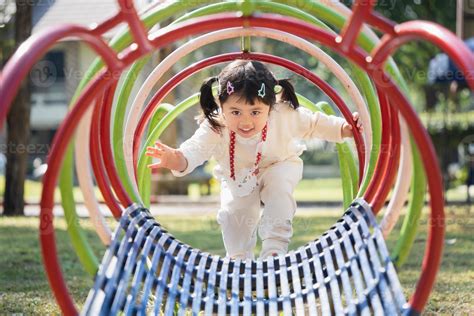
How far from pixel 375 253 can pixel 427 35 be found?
0.98 meters

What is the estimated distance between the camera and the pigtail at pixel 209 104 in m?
4.48

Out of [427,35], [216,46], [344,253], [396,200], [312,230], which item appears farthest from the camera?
[216,46]

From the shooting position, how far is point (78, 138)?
10.3 feet

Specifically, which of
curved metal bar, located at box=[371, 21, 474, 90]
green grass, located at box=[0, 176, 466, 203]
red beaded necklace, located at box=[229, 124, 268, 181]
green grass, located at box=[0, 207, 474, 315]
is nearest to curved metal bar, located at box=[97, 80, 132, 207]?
red beaded necklace, located at box=[229, 124, 268, 181]

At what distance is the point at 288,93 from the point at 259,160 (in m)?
0.39

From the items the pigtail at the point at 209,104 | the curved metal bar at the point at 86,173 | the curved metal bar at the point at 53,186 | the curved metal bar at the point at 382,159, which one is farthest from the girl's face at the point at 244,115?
the curved metal bar at the point at 53,186

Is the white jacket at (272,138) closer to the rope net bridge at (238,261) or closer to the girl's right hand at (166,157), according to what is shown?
the girl's right hand at (166,157)

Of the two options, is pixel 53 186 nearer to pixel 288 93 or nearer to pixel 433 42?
pixel 433 42

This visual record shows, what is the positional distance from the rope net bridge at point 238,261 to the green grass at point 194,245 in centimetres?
100

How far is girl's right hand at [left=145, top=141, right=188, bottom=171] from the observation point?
160 inches

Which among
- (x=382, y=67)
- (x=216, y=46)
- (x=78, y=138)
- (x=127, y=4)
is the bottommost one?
(x=78, y=138)

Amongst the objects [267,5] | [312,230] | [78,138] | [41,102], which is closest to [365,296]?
[78,138]

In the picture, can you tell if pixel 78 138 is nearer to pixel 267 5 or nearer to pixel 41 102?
pixel 267 5

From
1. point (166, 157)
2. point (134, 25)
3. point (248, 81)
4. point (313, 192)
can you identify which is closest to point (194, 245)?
point (166, 157)
